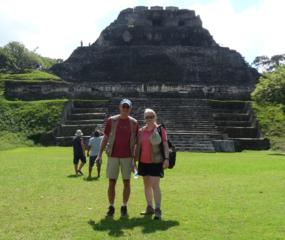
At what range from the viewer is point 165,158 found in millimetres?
7875

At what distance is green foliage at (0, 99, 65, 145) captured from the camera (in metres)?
28.1

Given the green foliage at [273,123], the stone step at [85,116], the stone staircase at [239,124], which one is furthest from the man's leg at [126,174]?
the stone step at [85,116]

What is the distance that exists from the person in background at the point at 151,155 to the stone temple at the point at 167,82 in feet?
53.6

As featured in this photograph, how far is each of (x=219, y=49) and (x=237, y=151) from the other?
15.1 metres

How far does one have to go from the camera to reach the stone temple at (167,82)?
2691cm

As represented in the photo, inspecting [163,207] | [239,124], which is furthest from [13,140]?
[163,207]

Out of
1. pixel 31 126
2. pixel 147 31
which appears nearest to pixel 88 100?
pixel 31 126

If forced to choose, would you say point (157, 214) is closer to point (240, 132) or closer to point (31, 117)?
point (240, 132)

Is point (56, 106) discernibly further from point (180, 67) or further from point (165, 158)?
point (165, 158)

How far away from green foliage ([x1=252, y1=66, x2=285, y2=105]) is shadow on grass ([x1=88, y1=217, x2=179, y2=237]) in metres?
17.9

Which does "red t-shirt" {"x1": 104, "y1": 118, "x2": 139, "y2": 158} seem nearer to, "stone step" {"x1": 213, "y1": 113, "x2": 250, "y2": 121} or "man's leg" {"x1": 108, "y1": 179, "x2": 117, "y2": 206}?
"man's leg" {"x1": 108, "y1": 179, "x2": 117, "y2": 206}

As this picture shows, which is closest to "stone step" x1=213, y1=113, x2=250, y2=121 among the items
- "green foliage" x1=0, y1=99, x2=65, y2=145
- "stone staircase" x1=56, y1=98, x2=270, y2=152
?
"stone staircase" x1=56, y1=98, x2=270, y2=152

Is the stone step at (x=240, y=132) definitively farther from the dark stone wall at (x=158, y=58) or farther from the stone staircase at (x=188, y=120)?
the dark stone wall at (x=158, y=58)

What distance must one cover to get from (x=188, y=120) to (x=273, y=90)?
4.93 m
